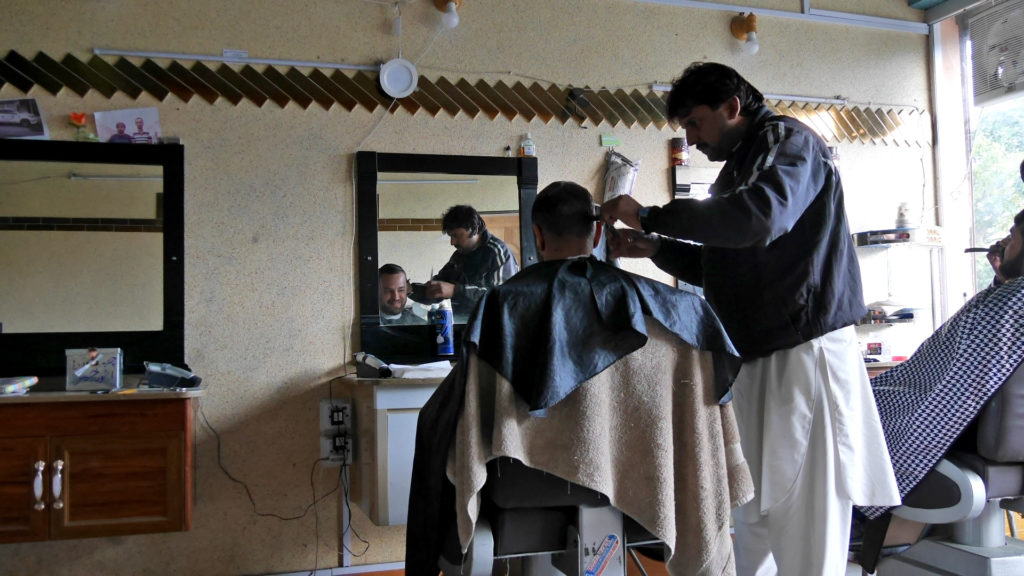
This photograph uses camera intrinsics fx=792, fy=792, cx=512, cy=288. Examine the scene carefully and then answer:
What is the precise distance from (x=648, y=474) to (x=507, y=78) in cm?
235

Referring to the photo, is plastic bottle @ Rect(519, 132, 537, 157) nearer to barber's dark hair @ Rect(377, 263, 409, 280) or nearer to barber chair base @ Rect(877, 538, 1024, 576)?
barber's dark hair @ Rect(377, 263, 409, 280)

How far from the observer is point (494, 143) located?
3428mm

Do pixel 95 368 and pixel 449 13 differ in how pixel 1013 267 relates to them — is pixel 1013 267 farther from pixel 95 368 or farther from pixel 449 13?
pixel 95 368

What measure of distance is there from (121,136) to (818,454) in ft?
8.81

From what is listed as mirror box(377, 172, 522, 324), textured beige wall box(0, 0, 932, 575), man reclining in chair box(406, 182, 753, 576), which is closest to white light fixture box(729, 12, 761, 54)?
textured beige wall box(0, 0, 932, 575)

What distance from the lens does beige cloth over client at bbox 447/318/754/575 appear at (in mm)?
1450

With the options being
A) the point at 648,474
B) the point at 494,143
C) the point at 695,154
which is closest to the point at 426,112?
the point at 494,143

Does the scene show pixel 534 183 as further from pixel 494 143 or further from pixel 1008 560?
pixel 1008 560

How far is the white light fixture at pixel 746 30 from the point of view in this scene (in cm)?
368

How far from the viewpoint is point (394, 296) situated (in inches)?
128

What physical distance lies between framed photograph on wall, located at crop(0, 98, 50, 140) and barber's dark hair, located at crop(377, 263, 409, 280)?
4.38 feet

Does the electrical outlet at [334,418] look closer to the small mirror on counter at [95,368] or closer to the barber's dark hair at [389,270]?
the barber's dark hair at [389,270]

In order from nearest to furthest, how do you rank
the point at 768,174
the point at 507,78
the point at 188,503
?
the point at 768,174
the point at 188,503
the point at 507,78

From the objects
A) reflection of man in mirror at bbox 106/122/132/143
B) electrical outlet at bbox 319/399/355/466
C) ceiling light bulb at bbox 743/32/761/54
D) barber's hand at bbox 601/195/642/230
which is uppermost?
ceiling light bulb at bbox 743/32/761/54
